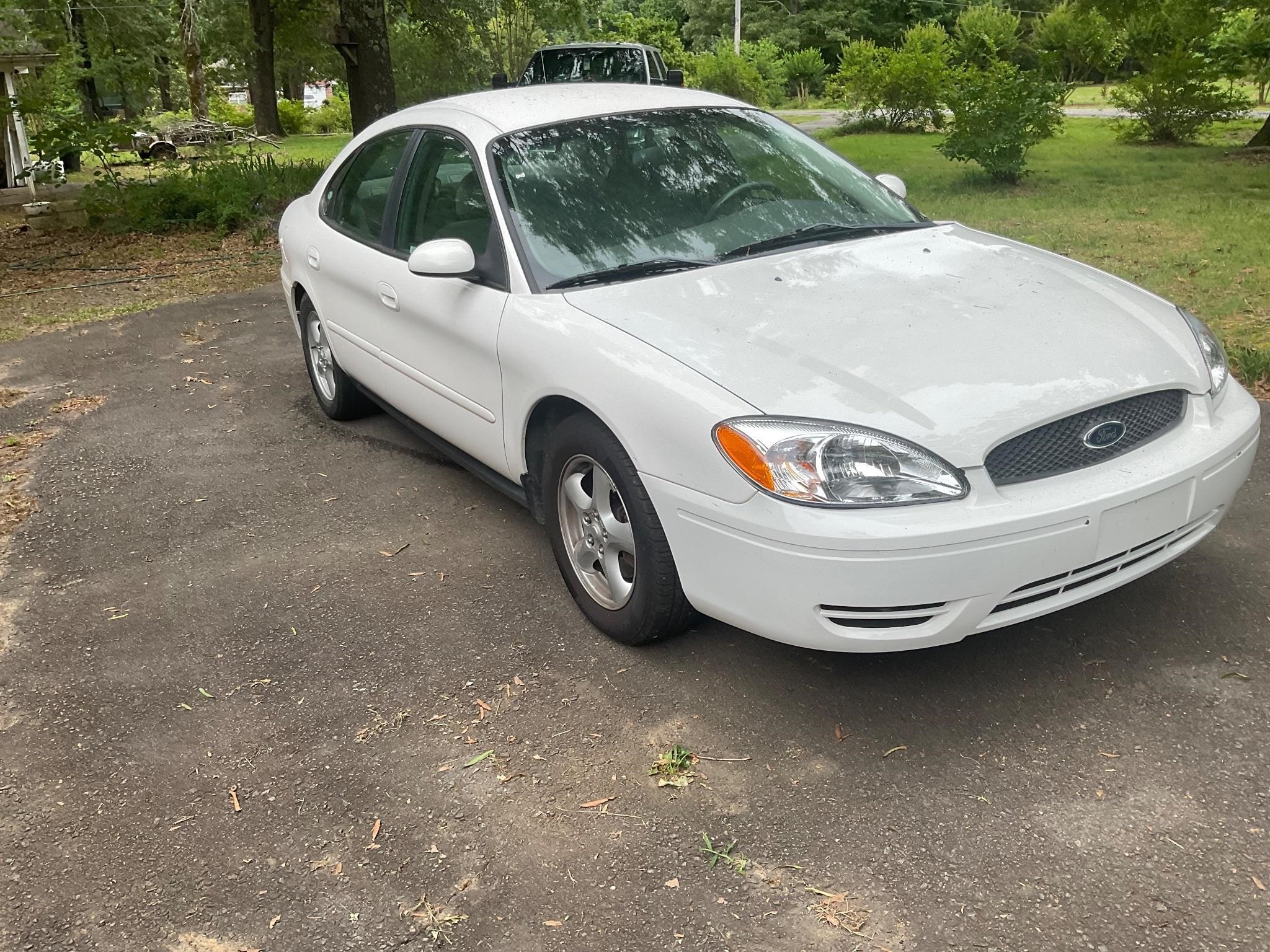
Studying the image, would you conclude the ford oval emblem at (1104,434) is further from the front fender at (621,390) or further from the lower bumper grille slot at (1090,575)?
the front fender at (621,390)

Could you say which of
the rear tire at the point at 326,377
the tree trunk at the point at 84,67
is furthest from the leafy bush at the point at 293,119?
the rear tire at the point at 326,377

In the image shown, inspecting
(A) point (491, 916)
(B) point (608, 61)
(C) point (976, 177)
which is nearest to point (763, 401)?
(A) point (491, 916)

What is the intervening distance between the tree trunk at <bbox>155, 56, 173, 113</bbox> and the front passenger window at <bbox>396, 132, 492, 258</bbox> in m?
41.7

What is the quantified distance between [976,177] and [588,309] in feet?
36.1

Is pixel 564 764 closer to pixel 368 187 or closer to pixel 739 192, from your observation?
pixel 739 192

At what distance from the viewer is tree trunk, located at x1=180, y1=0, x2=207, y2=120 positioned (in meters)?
30.9

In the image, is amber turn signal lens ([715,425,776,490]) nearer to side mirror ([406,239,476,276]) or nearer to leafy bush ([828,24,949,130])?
side mirror ([406,239,476,276])

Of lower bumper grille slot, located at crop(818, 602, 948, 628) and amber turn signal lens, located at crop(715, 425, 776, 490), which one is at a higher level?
amber turn signal lens, located at crop(715, 425, 776, 490)

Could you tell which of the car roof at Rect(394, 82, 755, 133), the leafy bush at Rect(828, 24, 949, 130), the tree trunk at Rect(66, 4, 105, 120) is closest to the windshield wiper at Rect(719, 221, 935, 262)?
the car roof at Rect(394, 82, 755, 133)

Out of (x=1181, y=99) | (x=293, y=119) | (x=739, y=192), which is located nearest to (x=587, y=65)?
(x=1181, y=99)

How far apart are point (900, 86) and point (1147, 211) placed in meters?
11.8

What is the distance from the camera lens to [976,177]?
43.2 feet

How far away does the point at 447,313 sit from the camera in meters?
4.04

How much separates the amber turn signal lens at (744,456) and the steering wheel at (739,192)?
54.5 inches
